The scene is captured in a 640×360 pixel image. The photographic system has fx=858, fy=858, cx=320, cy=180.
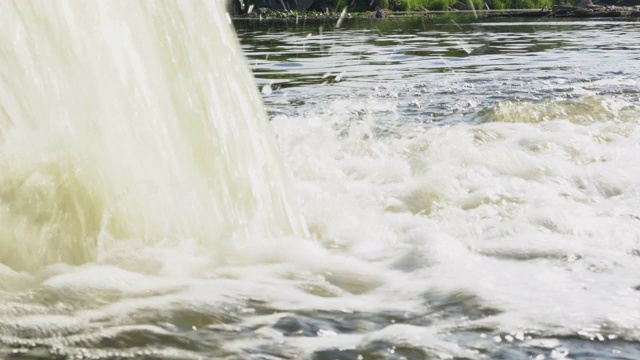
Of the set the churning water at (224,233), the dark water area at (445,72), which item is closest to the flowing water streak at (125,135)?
the churning water at (224,233)

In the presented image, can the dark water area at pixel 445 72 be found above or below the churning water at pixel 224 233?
below

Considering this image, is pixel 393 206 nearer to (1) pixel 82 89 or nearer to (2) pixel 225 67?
A: (2) pixel 225 67

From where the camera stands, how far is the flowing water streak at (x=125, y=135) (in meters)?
3.44

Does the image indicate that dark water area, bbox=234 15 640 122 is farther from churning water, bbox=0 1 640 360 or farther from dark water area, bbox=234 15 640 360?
churning water, bbox=0 1 640 360

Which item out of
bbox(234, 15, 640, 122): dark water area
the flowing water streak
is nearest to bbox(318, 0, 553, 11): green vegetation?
bbox(234, 15, 640, 122): dark water area

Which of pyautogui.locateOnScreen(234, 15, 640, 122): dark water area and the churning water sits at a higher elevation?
the churning water

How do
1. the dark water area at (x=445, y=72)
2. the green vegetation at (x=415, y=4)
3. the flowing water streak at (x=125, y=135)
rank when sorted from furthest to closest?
the green vegetation at (x=415, y=4)
the dark water area at (x=445, y=72)
the flowing water streak at (x=125, y=135)

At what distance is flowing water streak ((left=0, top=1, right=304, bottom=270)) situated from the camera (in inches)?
136

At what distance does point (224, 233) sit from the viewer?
3.89 metres

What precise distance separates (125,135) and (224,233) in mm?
626

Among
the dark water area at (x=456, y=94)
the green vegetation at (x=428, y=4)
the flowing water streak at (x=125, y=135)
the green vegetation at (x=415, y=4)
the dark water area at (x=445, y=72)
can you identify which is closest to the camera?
the dark water area at (x=456, y=94)

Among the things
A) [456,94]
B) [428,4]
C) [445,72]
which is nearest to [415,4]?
[428,4]

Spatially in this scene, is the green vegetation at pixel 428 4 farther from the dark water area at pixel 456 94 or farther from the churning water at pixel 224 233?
the churning water at pixel 224 233

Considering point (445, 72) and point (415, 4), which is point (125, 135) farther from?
point (415, 4)
